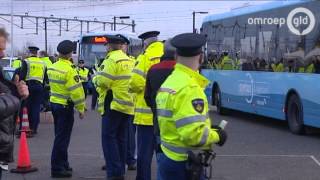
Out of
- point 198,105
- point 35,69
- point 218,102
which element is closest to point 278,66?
point 218,102

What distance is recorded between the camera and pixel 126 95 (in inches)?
325

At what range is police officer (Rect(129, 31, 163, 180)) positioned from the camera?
24.5 ft

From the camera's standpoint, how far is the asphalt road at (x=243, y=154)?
909 cm

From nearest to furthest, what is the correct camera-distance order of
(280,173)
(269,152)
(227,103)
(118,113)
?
(118,113) < (280,173) < (269,152) < (227,103)

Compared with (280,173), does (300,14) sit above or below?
above

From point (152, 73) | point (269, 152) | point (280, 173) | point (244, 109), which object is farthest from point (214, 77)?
point (152, 73)

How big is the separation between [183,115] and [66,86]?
4.50 metres

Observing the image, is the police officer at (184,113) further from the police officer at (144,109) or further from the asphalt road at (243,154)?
the asphalt road at (243,154)

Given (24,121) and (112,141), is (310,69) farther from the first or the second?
(112,141)

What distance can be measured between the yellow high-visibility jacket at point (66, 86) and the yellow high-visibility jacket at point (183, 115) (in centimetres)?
398

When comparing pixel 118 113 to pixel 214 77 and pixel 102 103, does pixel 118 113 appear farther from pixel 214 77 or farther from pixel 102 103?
pixel 214 77

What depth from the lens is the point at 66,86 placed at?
28.4 ft

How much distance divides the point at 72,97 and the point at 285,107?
7322 millimetres

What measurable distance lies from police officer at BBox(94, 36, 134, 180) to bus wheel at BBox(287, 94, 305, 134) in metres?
6.46
